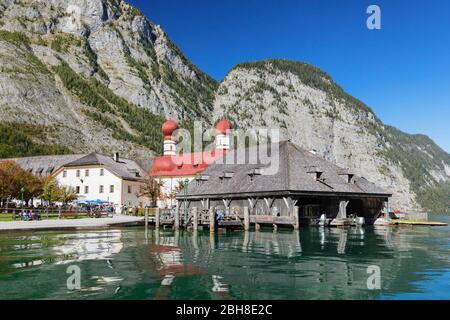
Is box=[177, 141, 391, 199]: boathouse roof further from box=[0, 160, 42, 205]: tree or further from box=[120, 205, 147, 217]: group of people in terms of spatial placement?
box=[0, 160, 42, 205]: tree

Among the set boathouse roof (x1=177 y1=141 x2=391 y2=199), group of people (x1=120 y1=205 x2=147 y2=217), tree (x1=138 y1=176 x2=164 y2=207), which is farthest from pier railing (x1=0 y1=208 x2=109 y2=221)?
tree (x1=138 y1=176 x2=164 y2=207)

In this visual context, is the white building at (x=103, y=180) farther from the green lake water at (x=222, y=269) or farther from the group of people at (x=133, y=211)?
the green lake water at (x=222, y=269)

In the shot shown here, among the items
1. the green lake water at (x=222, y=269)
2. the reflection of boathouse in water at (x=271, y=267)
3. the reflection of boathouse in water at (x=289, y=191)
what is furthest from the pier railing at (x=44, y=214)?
the reflection of boathouse in water at (x=271, y=267)

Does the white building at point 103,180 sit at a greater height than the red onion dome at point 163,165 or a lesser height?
lesser

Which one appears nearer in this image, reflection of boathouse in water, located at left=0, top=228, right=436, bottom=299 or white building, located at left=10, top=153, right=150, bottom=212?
reflection of boathouse in water, located at left=0, top=228, right=436, bottom=299

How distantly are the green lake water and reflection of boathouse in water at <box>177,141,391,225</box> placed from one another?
1205cm

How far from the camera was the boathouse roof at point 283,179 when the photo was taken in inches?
1757

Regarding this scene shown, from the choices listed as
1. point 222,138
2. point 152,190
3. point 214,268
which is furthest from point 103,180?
point 214,268

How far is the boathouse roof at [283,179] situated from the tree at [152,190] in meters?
21.8

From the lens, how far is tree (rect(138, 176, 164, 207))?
256 feet

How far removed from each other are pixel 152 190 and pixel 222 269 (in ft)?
196

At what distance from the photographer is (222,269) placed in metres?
19.5

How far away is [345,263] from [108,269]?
10.8 meters
